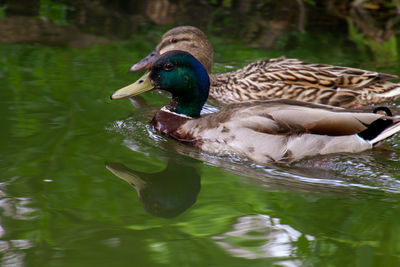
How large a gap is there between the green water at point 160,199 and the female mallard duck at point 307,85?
102 cm

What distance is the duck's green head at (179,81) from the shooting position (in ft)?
20.6

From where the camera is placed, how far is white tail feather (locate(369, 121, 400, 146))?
18.5 feet

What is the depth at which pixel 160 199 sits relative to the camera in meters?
4.80

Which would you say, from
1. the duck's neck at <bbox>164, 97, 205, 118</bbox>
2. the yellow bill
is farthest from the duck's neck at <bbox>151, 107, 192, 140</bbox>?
the yellow bill

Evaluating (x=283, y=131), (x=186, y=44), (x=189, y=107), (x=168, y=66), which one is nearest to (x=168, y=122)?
(x=189, y=107)

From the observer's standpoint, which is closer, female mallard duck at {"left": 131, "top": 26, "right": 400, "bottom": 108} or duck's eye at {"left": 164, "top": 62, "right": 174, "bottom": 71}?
duck's eye at {"left": 164, "top": 62, "right": 174, "bottom": 71}

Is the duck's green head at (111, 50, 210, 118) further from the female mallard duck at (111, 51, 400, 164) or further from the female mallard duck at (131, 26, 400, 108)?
the female mallard duck at (131, 26, 400, 108)

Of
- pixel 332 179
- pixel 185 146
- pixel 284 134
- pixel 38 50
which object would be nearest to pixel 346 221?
pixel 332 179

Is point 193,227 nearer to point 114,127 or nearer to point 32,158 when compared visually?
point 32,158

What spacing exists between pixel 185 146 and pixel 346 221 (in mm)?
1972

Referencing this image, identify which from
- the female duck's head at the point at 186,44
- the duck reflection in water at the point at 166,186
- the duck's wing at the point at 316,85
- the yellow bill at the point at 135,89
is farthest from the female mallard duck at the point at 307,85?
the duck reflection in water at the point at 166,186

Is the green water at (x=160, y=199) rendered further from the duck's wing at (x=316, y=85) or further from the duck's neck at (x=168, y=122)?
the duck's wing at (x=316, y=85)

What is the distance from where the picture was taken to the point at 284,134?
5.61 metres

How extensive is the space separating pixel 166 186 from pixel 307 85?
2.69 metres
